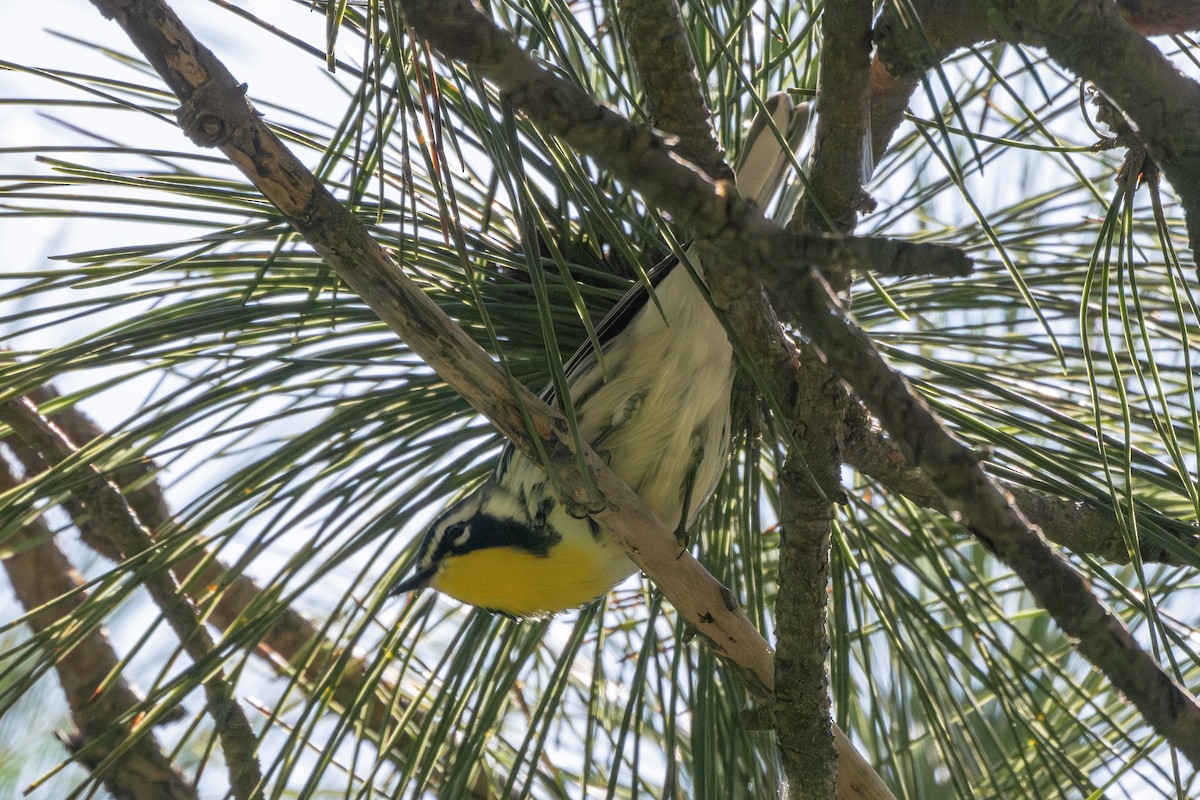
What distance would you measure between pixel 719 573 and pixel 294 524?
51 cm

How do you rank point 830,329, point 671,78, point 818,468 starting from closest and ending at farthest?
1. point 830,329
2. point 671,78
3. point 818,468

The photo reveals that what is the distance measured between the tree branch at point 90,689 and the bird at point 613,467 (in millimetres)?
330

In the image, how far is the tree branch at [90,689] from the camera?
1068 mm

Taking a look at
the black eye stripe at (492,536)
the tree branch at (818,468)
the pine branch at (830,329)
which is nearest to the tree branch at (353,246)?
the pine branch at (830,329)

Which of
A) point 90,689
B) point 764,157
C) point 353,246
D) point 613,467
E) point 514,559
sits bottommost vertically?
point 90,689

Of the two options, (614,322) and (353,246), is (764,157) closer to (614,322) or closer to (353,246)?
(614,322)

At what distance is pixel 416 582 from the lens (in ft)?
4.34

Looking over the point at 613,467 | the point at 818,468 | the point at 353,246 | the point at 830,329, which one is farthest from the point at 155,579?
the point at 830,329

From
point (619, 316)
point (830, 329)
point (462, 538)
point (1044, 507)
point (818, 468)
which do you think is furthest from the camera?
point (462, 538)

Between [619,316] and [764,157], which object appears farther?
[619,316]

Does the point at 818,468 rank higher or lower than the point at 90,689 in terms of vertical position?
higher

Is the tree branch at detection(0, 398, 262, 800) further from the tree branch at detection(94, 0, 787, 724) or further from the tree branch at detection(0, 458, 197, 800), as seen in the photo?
the tree branch at detection(94, 0, 787, 724)

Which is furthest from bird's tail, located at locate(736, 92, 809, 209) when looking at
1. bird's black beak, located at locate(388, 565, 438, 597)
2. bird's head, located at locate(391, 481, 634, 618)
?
bird's black beak, located at locate(388, 565, 438, 597)

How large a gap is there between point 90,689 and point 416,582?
0.45 meters
